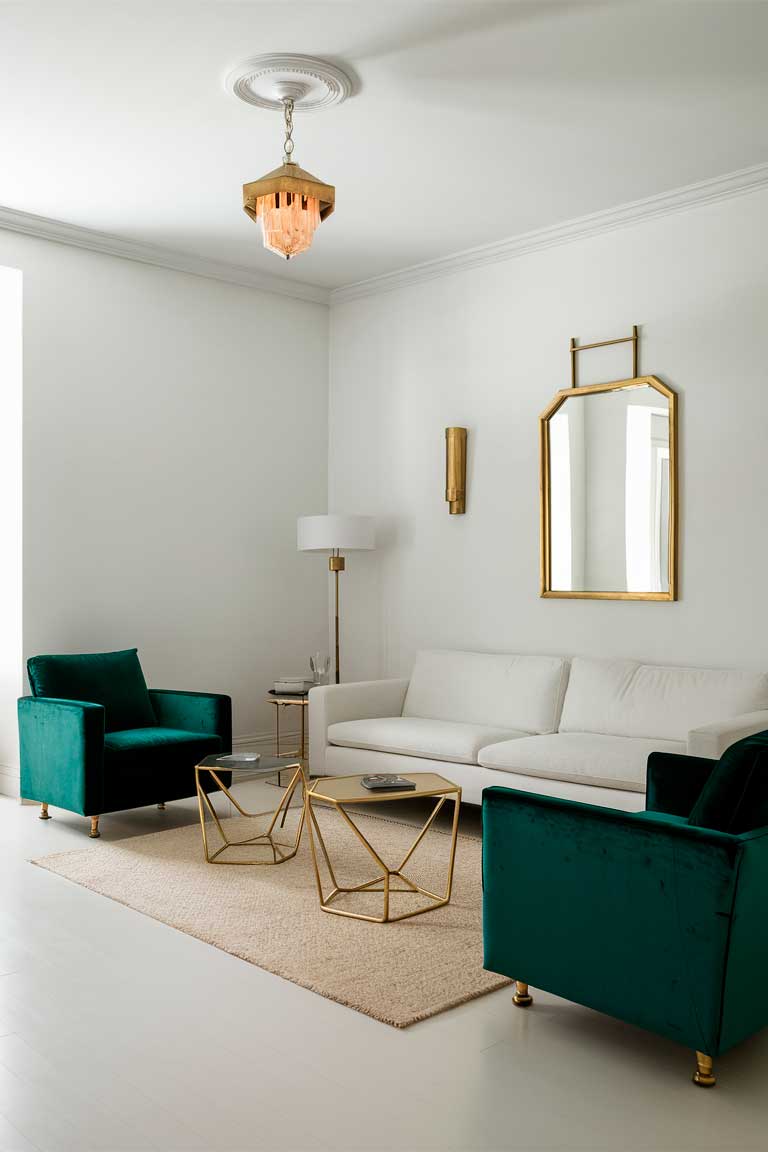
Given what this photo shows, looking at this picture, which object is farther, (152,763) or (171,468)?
(171,468)

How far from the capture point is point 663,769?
3270 mm

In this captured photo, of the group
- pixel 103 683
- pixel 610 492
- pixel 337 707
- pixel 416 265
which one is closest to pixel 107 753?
pixel 103 683

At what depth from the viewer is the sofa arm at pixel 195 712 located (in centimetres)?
517

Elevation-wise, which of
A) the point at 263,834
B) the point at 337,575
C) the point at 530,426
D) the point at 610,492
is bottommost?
the point at 263,834

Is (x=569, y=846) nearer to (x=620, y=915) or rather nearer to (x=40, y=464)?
(x=620, y=915)

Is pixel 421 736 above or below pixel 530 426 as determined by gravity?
below

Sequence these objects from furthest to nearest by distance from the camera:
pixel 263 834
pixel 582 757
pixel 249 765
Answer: pixel 263 834
pixel 582 757
pixel 249 765

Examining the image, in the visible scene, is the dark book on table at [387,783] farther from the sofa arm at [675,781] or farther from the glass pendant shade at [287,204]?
the glass pendant shade at [287,204]

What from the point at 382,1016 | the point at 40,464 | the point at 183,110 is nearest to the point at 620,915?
the point at 382,1016

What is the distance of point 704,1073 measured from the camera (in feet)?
7.80

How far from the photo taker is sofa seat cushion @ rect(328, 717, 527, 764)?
4.79m

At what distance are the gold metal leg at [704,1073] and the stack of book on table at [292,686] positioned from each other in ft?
12.2

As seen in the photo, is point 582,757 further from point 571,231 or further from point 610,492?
point 571,231

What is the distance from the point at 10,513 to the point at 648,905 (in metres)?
4.17
